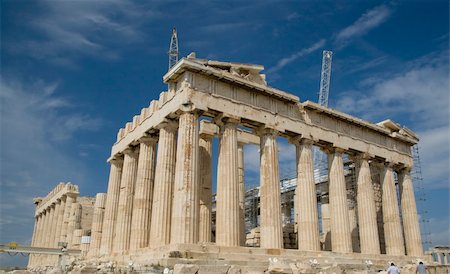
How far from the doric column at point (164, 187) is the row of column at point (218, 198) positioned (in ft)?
0.18

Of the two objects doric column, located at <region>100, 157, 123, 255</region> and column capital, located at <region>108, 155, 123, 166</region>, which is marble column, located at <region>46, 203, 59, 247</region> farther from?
doric column, located at <region>100, 157, 123, 255</region>

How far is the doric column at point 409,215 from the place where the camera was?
33.7 meters

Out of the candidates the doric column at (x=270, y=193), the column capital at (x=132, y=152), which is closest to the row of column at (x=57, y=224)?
the column capital at (x=132, y=152)

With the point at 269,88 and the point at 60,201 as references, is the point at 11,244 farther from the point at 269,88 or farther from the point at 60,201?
the point at 269,88

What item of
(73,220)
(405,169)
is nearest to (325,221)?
(405,169)

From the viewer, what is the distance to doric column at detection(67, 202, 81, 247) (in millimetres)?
43906

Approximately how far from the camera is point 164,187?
24.6 metres

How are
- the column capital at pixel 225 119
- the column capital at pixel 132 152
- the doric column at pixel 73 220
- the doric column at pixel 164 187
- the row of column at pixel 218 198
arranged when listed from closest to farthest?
the row of column at pixel 218 198 → the doric column at pixel 164 187 → the column capital at pixel 225 119 → the column capital at pixel 132 152 → the doric column at pixel 73 220

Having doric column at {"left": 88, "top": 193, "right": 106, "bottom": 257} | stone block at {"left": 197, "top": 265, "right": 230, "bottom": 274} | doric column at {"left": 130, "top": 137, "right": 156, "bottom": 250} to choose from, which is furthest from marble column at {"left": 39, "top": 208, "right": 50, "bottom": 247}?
stone block at {"left": 197, "top": 265, "right": 230, "bottom": 274}

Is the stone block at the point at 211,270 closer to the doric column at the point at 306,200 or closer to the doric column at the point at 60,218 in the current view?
the doric column at the point at 306,200

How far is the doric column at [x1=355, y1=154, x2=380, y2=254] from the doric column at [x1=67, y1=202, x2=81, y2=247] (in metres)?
28.4

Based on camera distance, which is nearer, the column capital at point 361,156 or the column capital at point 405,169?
the column capital at point 361,156

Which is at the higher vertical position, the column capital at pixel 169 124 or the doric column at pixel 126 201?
the column capital at pixel 169 124

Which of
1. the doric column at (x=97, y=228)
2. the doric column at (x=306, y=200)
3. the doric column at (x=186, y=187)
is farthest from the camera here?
the doric column at (x=97, y=228)
